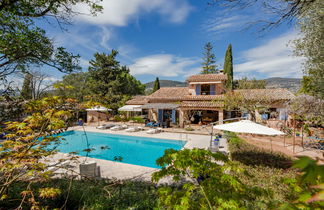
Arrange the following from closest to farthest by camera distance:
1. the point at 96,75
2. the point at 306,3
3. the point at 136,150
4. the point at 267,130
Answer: the point at 306,3 < the point at 267,130 < the point at 136,150 < the point at 96,75

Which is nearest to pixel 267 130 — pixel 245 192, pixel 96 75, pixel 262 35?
pixel 262 35

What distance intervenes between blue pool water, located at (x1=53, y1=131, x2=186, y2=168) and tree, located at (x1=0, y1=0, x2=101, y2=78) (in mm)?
9287

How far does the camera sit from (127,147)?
1802 centimetres

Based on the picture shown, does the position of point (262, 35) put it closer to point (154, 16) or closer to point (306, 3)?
point (306, 3)

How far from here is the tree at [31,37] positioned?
19.3 ft

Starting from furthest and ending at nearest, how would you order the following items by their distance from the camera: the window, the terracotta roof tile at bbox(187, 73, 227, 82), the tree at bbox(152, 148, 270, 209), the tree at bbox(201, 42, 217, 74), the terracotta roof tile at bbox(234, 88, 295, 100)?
the tree at bbox(201, 42, 217, 74) → the window → the terracotta roof tile at bbox(187, 73, 227, 82) → the terracotta roof tile at bbox(234, 88, 295, 100) → the tree at bbox(152, 148, 270, 209)

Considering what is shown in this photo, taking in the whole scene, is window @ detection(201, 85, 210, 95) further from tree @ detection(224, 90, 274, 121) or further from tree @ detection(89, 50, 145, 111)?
tree @ detection(89, 50, 145, 111)

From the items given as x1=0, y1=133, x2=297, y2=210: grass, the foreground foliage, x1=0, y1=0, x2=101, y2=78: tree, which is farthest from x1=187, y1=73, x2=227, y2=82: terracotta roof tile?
the foreground foliage

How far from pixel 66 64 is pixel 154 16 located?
50.8 ft

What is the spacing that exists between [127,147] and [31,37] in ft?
46.2

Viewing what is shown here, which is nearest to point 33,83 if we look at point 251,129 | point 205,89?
point 251,129

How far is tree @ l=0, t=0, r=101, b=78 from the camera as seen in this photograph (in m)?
5.89

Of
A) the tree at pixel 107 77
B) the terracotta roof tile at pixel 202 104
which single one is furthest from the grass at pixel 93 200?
the tree at pixel 107 77

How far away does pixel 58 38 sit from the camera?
24.8 feet
